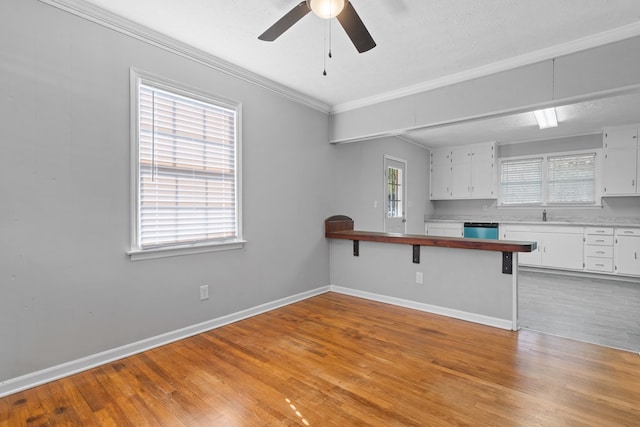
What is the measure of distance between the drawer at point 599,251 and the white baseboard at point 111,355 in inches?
203

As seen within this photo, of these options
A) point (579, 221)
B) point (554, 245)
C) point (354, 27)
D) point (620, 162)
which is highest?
point (354, 27)

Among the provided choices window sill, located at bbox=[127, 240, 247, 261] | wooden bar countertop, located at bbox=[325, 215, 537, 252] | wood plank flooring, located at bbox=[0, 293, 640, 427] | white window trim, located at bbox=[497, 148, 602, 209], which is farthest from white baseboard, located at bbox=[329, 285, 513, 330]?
white window trim, located at bbox=[497, 148, 602, 209]

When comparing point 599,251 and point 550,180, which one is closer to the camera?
point 599,251

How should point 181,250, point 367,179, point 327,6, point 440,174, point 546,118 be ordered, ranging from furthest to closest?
1. point 440,174
2. point 367,179
3. point 546,118
4. point 181,250
5. point 327,6

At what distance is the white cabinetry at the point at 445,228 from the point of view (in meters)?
6.51

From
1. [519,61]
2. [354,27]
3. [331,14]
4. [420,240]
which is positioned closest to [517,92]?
[519,61]

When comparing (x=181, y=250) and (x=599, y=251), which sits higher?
(x=181, y=250)

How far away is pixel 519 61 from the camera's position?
2.83 meters

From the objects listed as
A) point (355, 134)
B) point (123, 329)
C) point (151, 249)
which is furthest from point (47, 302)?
point (355, 134)

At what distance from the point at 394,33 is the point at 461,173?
480 centimetres

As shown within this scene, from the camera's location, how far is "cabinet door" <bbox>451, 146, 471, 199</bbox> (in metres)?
6.53

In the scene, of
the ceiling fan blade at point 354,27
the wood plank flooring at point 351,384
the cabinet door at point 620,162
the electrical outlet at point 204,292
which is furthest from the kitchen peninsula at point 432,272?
the cabinet door at point 620,162

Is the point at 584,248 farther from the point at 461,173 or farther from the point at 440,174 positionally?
the point at 440,174

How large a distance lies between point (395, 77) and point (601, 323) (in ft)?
10.6
